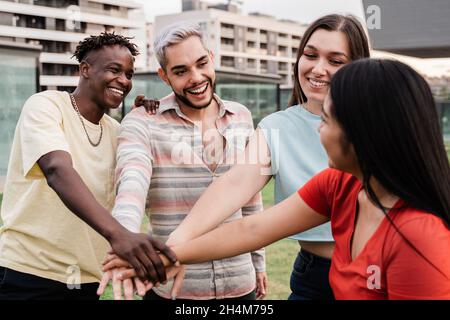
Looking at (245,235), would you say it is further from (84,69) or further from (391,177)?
(84,69)

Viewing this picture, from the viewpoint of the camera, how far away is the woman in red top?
1.17 metres

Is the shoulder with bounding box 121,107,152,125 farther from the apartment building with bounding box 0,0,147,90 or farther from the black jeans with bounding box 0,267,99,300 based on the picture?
the apartment building with bounding box 0,0,147,90

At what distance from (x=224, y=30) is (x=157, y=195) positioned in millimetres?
62327

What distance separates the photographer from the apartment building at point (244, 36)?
61750 millimetres

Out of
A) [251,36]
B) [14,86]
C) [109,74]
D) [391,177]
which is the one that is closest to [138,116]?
[109,74]

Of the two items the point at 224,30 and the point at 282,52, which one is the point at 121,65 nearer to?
the point at 224,30

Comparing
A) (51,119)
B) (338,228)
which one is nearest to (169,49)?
(51,119)

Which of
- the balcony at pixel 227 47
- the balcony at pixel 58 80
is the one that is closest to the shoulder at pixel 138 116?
the balcony at pixel 58 80

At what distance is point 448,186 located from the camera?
124cm

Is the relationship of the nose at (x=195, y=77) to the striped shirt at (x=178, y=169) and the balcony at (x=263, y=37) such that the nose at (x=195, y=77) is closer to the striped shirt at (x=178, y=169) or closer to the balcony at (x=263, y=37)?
the striped shirt at (x=178, y=169)

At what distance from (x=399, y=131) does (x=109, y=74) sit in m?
1.21

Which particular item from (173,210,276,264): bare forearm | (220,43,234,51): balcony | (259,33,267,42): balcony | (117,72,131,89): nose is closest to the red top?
(173,210,276,264): bare forearm

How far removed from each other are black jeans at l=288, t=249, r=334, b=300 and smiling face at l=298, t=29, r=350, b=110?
51 centimetres

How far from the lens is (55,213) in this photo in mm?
1987
